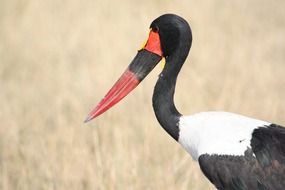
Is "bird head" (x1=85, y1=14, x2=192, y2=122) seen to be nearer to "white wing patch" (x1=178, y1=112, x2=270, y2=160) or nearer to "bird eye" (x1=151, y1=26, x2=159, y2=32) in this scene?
"bird eye" (x1=151, y1=26, x2=159, y2=32)

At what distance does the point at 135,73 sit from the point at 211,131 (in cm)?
92

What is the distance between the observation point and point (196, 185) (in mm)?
6852

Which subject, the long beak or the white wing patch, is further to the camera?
the long beak

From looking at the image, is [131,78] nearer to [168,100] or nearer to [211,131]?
[168,100]

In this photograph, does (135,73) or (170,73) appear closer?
(170,73)

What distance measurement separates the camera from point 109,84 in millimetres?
9805

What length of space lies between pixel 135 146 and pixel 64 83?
83.1 inches

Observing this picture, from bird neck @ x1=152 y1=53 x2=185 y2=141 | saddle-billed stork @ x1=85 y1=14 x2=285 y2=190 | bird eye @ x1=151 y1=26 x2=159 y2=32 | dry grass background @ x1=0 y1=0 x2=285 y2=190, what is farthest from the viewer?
dry grass background @ x1=0 y1=0 x2=285 y2=190

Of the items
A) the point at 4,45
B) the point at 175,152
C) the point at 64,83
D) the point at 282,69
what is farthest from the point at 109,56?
→ the point at 175,152

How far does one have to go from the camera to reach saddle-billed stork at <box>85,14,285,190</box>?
516 cm

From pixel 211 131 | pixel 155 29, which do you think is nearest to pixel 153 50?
pixel 155 29

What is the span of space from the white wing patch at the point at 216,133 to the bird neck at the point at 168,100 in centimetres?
7

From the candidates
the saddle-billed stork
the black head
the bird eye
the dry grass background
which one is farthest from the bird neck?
the dry grass background

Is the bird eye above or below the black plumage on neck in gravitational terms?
above
